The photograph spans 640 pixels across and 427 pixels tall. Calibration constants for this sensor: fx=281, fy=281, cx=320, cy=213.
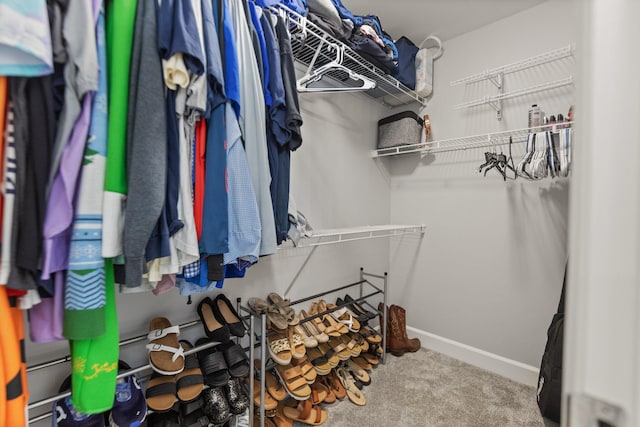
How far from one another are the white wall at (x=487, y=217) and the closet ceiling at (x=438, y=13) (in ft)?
0.23

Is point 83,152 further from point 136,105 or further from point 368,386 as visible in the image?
point 368,386

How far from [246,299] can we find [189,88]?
1.11 meters

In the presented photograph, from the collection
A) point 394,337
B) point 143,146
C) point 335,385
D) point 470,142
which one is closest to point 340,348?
point 335,385

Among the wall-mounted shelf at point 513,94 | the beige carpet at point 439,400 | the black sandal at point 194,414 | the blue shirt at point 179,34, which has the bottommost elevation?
the beige carpet at point 439,400

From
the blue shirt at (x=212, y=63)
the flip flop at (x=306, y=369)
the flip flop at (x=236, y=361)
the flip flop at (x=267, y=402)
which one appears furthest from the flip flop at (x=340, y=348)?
the blue shirt at (x=212, y=63)

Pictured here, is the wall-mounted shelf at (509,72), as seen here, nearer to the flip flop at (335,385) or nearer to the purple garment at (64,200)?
the flip flop at (335,385)

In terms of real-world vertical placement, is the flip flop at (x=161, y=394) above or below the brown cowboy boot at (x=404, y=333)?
above

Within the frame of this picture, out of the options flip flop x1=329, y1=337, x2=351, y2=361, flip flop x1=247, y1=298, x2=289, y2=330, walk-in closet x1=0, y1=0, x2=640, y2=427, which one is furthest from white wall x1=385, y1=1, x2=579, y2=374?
flip flop x1=247, y1=298, x2=289, y2=330

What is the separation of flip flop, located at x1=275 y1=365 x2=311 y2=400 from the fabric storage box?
1.61 m

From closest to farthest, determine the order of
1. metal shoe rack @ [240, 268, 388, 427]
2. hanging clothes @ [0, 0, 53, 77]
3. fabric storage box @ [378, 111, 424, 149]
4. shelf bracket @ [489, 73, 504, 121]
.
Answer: hanging clothes @ [0, 0, 53, 77] → metal shoe rack @ [240, 268, 388, 427] → shelf bracket @ [489, 73, 504, 121] → fabric storage box @ [378, 111, 424, 149]

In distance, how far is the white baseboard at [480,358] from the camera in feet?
5.71

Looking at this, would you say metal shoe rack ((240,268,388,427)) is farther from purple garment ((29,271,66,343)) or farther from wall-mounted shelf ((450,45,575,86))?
Answer: wall-mounted shelf ((450,45,575,86))

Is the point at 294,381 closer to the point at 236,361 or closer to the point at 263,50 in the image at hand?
the point at 236,361

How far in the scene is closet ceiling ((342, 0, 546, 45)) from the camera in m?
1.73
